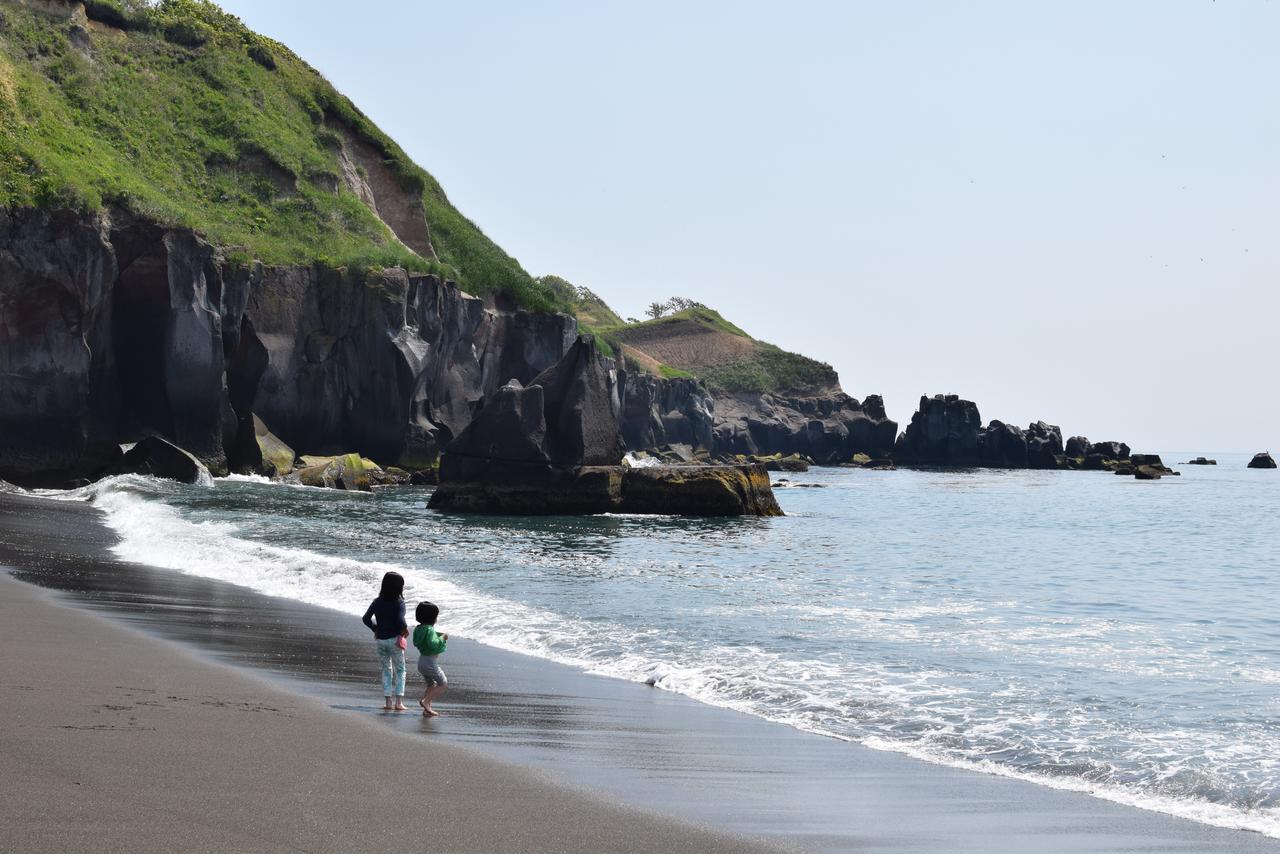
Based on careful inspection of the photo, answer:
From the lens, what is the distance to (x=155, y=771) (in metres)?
6.55

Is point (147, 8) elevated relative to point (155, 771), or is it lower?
elevated

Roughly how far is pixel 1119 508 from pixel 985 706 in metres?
48.7

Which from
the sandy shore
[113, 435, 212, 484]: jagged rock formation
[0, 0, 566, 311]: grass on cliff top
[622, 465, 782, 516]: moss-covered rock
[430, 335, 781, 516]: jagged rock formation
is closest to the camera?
the sandy shore

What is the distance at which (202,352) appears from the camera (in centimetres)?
5053

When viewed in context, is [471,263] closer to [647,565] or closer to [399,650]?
[647,565]

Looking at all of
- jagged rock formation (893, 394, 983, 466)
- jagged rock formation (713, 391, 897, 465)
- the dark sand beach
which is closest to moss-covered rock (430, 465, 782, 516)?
the dark sand beach

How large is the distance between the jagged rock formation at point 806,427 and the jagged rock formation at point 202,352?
280 ft

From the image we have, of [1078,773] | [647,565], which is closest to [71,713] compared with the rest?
[1078,773]

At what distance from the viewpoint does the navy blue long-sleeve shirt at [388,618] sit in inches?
397

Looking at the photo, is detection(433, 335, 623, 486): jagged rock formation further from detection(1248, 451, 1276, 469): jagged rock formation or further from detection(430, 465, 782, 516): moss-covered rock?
detection(1248, 451, 1276, 469): jagged rock formation

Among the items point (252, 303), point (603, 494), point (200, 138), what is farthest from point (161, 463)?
point (200, 138)

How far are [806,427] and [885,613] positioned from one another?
138 metres

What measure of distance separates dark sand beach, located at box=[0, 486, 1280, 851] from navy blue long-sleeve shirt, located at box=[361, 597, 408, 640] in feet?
1.96

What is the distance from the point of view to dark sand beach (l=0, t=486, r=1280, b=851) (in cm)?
586
